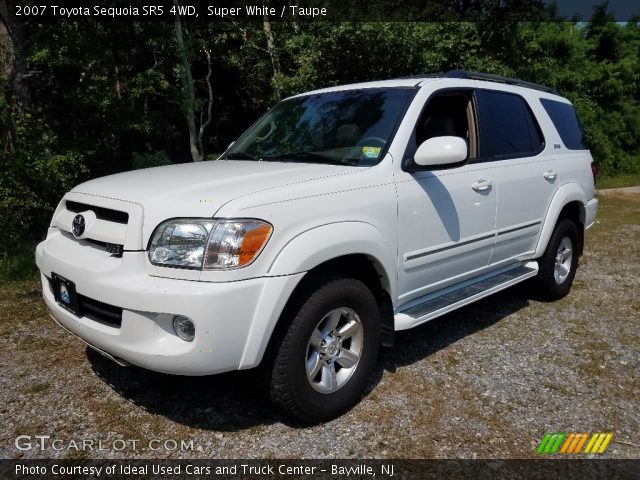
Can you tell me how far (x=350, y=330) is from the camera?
283cm

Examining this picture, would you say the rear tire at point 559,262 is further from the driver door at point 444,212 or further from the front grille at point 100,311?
the front grille at point 100,311

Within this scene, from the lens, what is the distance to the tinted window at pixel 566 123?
15.2 feet

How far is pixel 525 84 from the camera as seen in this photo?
4.52m

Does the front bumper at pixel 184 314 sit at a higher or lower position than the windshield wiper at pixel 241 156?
lower

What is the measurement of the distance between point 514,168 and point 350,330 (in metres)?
2.04

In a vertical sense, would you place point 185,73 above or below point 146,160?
above

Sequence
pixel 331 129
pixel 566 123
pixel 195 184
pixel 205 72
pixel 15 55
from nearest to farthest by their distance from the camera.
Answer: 1. pixel 195 184
2. pixel 331 129
3. pixel 566 123
4. pixel 15 55
5. pixel 205 72

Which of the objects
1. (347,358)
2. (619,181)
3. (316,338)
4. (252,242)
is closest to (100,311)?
(252,242)

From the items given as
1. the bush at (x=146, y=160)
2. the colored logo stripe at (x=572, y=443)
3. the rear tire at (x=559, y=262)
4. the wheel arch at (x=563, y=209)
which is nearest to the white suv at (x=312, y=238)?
the wheel arch at (x=563, y=209)

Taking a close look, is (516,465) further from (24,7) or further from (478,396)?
(24,7)

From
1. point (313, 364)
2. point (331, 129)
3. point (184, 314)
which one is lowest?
point (313, 364)

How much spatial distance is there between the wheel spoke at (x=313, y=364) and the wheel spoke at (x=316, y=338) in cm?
6

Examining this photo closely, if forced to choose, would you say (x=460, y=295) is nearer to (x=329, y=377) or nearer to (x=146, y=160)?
(x=329, y=377)

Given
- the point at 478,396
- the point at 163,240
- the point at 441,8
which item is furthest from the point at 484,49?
the point at 163,240
